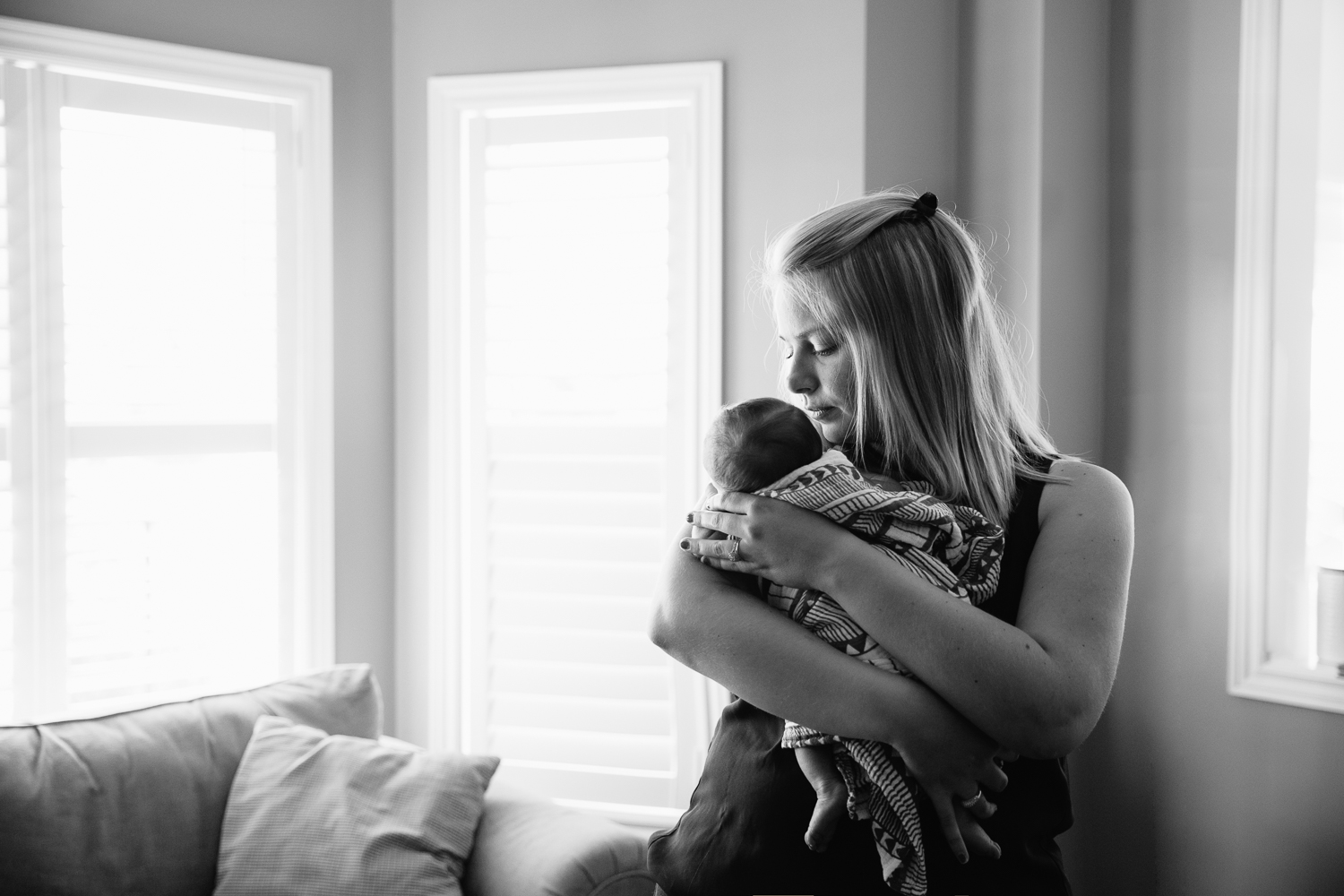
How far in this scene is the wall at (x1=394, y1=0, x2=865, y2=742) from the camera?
8.26 ft

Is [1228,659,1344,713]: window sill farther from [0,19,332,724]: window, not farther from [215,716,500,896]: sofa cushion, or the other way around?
[0,19,332,724]: window

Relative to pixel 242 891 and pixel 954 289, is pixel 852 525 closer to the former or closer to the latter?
pixel 954 289

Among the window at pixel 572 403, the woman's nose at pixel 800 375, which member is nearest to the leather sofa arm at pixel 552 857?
the window at pixel 572 403

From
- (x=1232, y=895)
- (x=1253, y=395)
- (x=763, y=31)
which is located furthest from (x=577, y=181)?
(x=1232, y=895)

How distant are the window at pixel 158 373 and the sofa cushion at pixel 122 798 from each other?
358mm

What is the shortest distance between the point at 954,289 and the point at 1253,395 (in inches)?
57.3

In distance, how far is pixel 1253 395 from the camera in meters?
2.19

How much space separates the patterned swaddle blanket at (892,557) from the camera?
0.98 metres

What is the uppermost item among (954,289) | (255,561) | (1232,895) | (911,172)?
(911,172)

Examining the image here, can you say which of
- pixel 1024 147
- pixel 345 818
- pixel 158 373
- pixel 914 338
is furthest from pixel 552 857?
pixel 1024 147

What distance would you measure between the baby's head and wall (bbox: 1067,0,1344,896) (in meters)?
1.60

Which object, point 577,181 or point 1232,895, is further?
point 577,181

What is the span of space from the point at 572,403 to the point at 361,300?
27.4 inches

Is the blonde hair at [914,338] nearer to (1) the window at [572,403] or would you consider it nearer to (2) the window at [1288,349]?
(2) the window at [1288,349]
